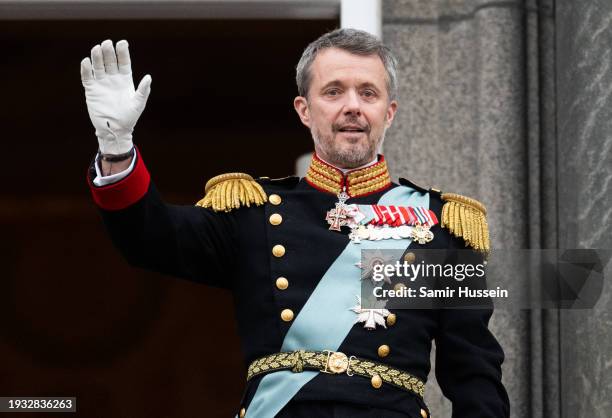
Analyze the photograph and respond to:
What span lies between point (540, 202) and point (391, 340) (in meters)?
1.53

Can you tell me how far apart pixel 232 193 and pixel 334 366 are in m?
0.53

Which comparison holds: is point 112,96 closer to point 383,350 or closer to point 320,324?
point 320,324

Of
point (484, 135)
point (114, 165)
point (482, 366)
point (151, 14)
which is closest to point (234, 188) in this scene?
point (114, 165)

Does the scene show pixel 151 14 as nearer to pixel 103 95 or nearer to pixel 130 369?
pixel 103 95

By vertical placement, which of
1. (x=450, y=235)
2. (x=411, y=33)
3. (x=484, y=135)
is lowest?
(x=450, y=235)

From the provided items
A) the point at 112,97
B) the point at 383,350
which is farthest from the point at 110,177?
the point at 383,350

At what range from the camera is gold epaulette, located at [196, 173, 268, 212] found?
311cm

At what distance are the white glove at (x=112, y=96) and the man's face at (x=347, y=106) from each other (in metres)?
0.52

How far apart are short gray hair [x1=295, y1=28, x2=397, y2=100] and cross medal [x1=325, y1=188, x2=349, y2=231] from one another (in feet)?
1.02

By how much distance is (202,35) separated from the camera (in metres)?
6.15

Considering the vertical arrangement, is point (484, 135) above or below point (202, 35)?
below

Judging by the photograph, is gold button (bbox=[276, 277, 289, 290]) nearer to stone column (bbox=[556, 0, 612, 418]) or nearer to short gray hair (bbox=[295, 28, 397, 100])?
short gray hair (bbox=[295, 28, 397, 100])

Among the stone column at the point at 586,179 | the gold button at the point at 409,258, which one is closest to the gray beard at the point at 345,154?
the gold button at the point at 409,258

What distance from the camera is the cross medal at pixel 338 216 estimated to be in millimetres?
3092
